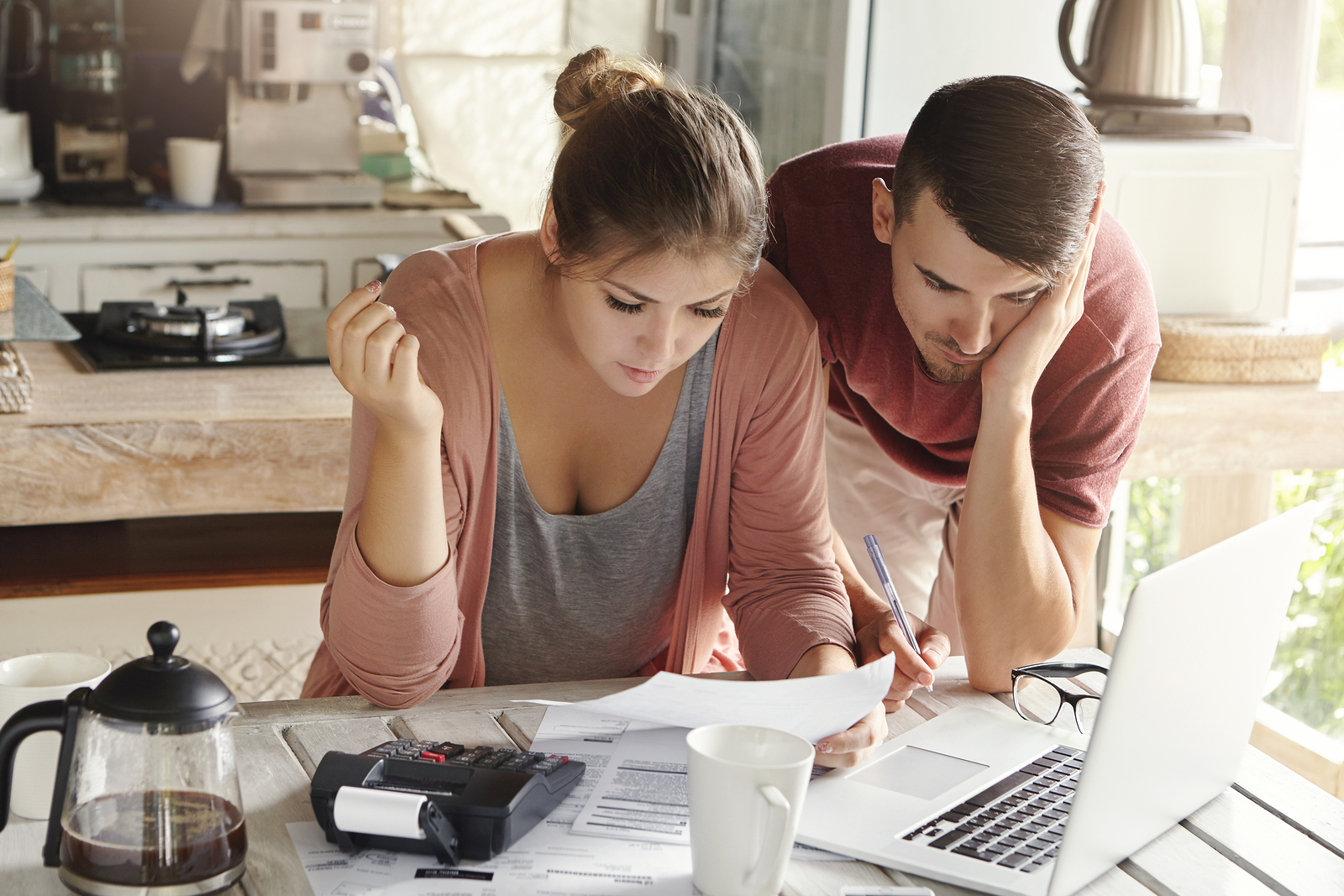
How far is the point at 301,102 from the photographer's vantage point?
3.19m

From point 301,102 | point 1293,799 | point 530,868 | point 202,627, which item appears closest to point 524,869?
point 530,868

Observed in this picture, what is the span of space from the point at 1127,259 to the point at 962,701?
1.91 feet

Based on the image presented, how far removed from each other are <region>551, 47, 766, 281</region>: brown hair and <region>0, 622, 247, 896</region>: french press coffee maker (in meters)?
0.48

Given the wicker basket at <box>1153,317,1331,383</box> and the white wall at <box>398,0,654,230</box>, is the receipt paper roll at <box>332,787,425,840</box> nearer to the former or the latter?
the wicker basket at <box>1153,317,1331,383</box>

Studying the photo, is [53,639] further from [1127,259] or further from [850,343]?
[1127,259]

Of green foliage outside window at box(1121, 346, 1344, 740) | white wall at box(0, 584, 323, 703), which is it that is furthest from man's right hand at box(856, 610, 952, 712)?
green foliage outside window at box(1121, 346, 1344, 740)

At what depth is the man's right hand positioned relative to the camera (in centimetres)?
110

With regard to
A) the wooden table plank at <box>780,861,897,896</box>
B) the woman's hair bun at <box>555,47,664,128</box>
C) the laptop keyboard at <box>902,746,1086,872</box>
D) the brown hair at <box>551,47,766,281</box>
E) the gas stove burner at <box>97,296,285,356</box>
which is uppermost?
the woman's hair bun at <box>555,47,664,128</box>

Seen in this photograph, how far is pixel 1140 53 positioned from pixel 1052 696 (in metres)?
1.44

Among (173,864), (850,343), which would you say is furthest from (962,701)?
(173,864)

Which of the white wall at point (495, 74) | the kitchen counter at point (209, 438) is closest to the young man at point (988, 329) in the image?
the kitchen counter at point (209, 438)

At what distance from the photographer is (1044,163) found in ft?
3.83

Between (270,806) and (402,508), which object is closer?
(270,806)

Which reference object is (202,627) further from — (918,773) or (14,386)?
(918,773)
